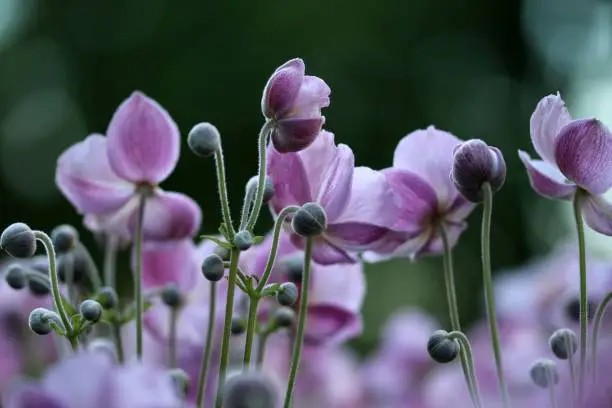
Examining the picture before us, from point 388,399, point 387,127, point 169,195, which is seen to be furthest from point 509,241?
point 169,195

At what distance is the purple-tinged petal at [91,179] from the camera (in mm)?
531

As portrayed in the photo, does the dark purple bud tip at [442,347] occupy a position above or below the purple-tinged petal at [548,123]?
below

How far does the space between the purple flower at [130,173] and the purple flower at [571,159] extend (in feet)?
0.57

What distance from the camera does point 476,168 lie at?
1.40 ft

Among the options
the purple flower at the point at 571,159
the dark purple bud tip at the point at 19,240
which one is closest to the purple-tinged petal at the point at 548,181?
the purple flower at the point at 571,159

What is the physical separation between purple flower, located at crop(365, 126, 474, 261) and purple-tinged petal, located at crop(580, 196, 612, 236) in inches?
2.1

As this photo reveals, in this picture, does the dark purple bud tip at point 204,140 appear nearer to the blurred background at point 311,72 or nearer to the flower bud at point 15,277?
the flower bud at point 15,277

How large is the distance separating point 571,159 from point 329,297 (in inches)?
7.7

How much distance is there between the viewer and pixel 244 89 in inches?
220

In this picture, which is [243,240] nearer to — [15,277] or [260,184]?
[260,184]

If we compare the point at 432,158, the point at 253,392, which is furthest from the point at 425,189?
the point at 253,392

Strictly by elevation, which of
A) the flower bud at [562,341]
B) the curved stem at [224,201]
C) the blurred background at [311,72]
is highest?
the curved stem at [224,201]

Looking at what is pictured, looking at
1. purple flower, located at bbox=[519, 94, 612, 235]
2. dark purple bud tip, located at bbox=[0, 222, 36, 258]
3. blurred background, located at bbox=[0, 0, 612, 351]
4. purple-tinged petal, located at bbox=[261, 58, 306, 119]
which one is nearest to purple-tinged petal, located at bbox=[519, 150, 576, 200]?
purple flower, located at bbox=[519, 94, 612, 235]

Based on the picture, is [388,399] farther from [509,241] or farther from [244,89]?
[509,241]
